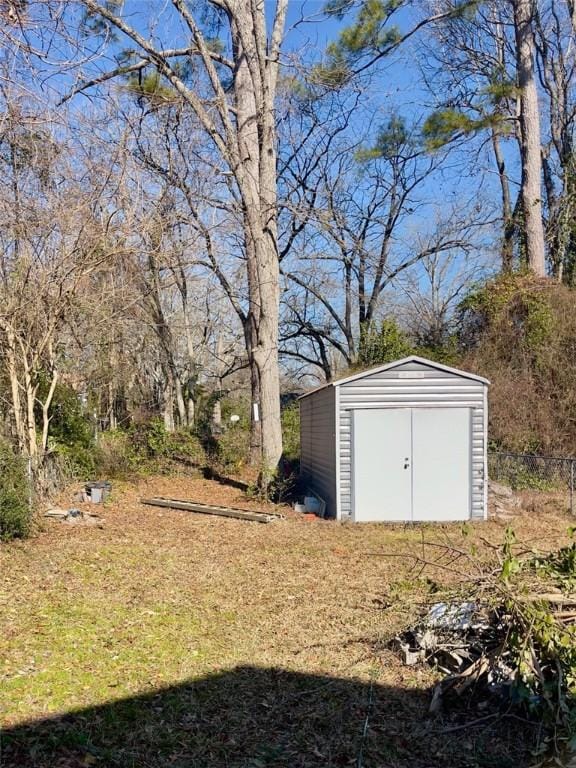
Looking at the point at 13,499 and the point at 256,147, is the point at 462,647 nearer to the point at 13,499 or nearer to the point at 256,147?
the point at 13,499

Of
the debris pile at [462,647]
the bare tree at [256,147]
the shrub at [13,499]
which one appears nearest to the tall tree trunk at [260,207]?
the bare tree at [256,147]

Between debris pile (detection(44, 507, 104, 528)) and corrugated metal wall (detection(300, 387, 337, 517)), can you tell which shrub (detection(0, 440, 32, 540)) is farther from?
corrugated metal wall (detection(300, 387, 337, 517))

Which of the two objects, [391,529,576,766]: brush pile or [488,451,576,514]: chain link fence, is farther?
[488,451,576,514]: chain link fence

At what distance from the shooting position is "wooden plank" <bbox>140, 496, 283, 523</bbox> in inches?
419

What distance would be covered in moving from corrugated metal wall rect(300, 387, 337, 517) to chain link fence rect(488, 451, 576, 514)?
11.4 feet

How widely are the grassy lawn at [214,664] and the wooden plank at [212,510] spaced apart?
2.26m

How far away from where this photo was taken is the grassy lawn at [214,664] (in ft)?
11.3

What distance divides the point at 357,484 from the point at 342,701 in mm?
6708

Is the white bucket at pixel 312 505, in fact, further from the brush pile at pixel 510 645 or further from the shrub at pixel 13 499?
the brush pile at pixel 510 645

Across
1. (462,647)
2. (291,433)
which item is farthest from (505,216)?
(462,647)

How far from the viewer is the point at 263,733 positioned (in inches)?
144

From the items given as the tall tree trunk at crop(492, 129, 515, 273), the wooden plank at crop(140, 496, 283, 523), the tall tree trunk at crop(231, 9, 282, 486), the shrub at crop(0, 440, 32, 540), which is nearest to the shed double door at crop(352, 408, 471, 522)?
the wooden plank at crop(140, 496, 283, 523)

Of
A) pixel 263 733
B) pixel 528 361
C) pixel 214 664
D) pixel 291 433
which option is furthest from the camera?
pixel 291 433

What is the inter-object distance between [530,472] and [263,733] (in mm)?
10223
